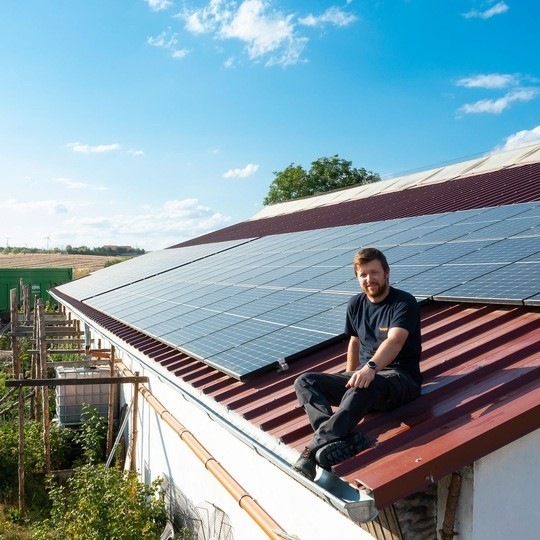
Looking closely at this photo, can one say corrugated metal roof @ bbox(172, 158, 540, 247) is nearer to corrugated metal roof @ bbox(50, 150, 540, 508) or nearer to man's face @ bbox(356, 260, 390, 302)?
corrugated metal roof @ bbox(50, 150, 540, 508)

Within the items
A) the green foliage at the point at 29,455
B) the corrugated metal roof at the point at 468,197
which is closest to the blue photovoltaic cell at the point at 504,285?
the corrugated metal roof at the point at 468,197

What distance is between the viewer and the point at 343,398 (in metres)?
4.31

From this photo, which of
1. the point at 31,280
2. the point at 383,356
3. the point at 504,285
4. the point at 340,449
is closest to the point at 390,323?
the point at 383,356

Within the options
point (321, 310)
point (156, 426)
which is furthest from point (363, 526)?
point (156, 426)

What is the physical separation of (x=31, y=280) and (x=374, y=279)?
142ft

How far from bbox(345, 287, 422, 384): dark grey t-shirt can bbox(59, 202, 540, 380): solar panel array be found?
4.10 feet

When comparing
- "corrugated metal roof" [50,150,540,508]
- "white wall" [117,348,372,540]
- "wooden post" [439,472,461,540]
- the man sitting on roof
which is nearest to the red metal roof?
"corrugated metal roof" [50,150,540,508]

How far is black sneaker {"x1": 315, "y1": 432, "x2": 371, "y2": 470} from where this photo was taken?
404 cm

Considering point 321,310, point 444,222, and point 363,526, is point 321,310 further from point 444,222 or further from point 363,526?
point 444,222

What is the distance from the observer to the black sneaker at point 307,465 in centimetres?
403

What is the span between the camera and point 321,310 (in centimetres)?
725

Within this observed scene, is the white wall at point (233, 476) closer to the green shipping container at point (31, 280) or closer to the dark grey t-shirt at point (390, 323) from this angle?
the dark grey t-shirt at point (390, 323)

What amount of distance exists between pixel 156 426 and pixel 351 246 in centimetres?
452

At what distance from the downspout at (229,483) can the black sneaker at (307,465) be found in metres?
1.43
